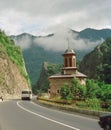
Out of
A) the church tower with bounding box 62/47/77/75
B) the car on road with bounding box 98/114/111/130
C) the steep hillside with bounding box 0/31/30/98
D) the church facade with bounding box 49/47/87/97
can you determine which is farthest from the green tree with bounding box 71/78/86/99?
the car on road with bounding box 98/114/111/130

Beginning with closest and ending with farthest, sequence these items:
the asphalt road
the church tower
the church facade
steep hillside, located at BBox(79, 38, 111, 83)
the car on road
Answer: the car on road → the asphalt road → the church facade → the church tower → steep hillside, located at BBox(79, 38, 111, 83)

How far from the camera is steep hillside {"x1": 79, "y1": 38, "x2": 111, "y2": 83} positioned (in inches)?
5546

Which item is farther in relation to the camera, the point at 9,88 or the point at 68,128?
the point at 9,88

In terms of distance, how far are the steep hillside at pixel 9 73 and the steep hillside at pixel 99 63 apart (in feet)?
107

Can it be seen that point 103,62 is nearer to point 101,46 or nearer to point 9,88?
point 101,46

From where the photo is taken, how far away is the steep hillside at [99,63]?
462ft

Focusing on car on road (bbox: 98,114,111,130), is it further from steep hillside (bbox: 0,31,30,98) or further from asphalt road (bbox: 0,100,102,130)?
steep hillside (bbox: 0,31,30,98)

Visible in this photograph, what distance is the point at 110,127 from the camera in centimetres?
1144

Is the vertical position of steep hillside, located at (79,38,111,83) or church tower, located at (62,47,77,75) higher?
→ steep hillside, located at (79,38,111,83)

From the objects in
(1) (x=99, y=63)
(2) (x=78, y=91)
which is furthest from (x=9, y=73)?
(1) (x=99, y=63)

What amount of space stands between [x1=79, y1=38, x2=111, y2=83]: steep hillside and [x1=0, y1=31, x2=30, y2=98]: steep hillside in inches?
1288

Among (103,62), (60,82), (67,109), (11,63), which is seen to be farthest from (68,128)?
(103,62)

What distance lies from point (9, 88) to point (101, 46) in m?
68.9

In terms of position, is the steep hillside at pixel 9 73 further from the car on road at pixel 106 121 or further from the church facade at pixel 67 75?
the car on road at pixel 106 121
